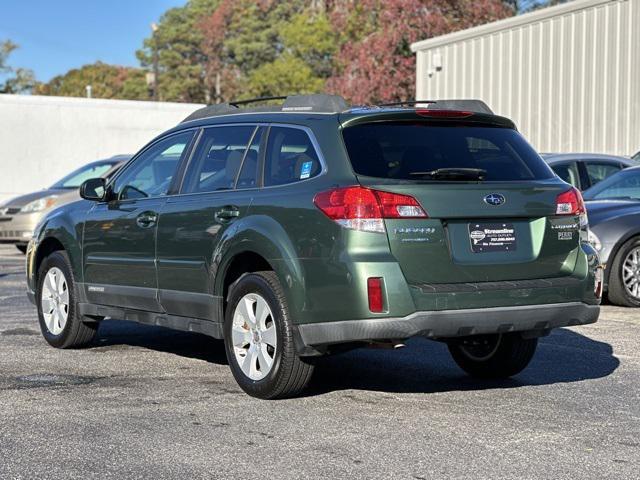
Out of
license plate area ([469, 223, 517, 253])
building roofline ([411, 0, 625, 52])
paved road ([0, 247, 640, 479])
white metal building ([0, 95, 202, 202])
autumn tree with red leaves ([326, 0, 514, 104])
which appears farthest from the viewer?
autumn tree with red leaves ([326, 0, 514, 104])

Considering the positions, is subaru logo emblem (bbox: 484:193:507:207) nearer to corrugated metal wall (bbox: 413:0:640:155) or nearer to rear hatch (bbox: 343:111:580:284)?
rear hatch (bbox: 343:111:580:284)

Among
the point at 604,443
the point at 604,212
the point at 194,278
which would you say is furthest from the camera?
the point at 604,212

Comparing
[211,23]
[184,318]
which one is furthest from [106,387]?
[211,23]

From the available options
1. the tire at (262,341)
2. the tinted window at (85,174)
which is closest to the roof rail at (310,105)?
the tire at (262,341)

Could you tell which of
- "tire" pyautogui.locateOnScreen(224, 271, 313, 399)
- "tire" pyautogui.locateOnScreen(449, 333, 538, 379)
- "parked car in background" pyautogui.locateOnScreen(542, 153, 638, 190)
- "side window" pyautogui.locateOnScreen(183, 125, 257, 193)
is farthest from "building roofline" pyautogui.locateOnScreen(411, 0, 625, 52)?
"tire" pyautogui.locateOnScreen(224, 271, 313, 399)

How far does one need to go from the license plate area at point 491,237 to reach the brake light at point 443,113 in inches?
29.6

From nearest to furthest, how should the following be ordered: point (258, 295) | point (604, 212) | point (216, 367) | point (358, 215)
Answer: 1. point (358, 215)
2. point (258, 295)
3. point (216, 367)
4. point (604, 212)

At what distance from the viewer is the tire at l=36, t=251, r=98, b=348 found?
29.7ft

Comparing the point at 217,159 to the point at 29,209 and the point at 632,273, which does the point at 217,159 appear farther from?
the point at 29,209

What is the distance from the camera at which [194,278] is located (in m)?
7.56

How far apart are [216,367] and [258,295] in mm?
1455

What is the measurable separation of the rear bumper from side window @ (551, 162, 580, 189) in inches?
340

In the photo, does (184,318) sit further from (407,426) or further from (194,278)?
(407,426)

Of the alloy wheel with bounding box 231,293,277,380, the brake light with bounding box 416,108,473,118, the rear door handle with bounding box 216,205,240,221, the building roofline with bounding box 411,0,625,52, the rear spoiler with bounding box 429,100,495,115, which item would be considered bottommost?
the alloy wheel with bounding box 231,293,277,380
